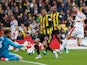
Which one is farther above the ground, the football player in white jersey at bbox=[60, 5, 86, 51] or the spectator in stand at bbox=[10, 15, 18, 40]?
the football player in white jersey at bbox=[60, 5, 86, 51]

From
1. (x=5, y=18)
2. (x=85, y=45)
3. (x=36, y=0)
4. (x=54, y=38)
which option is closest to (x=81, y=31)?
(x=54, y=38)

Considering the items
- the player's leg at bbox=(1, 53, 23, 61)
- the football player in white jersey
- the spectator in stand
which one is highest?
the football player in white jersey

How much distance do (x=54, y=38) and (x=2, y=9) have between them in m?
8.47

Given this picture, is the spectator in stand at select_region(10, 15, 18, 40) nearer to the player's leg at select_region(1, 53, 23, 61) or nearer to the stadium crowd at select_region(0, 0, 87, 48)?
the stadium crowd at select_region(0, 0, 87, 48)

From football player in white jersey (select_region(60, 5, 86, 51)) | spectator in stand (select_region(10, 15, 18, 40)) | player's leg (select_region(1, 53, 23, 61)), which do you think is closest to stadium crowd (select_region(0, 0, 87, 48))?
spectator in stand (select_region(10, 15, 18, 40))

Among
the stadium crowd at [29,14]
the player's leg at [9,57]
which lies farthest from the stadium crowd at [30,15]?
the player's leg at [9,57]

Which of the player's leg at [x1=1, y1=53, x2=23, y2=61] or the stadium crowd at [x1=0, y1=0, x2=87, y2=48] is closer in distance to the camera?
the player's leg at [x1=1, y1=53, x2=23, y2=61]

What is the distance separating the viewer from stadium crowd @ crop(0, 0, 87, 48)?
26.8 meters

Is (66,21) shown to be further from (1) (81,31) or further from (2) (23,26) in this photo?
(1) (81,31)

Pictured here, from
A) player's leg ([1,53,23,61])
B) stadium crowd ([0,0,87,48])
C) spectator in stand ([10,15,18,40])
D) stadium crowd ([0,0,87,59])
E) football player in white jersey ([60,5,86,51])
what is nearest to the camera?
player's leg ([1,53,23,61])

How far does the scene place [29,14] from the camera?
2870cm

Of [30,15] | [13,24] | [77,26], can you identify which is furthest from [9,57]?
[30,15]

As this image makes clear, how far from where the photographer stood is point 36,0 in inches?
1189

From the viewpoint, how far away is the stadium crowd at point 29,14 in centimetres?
2677
